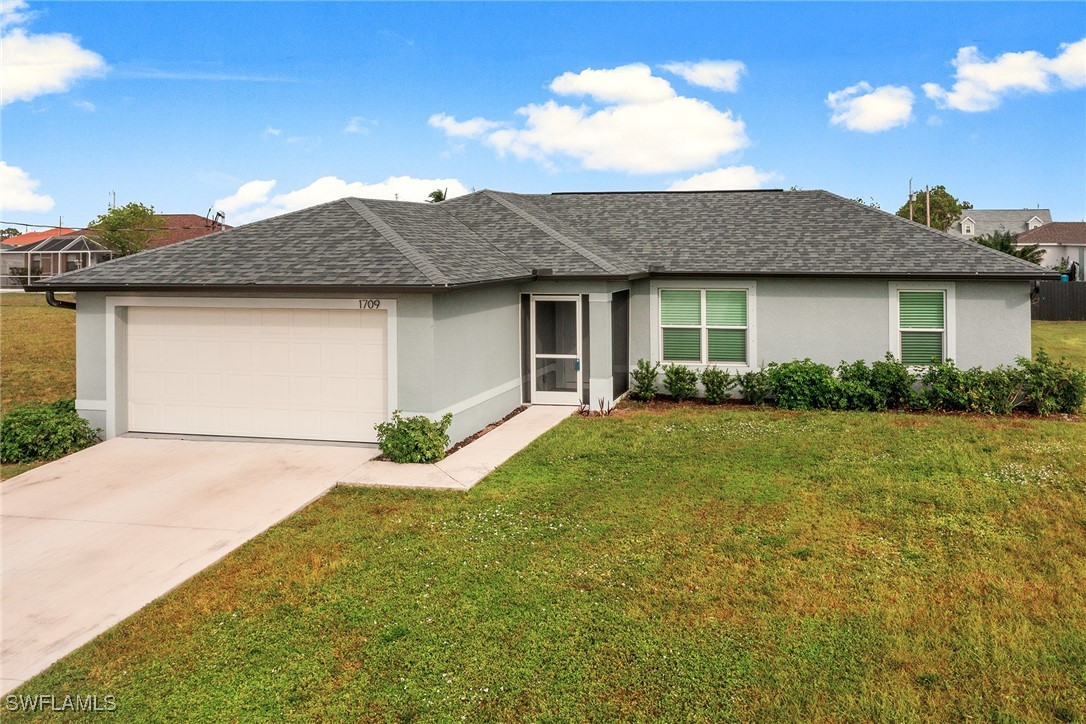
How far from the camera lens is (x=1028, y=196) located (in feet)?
259

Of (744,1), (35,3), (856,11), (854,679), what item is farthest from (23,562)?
(856,11)

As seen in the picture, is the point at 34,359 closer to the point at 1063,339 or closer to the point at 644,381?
the point at 644,381

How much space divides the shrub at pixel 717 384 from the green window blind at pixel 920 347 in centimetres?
347

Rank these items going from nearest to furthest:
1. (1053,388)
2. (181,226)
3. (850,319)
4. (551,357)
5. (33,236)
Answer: (1053,388), (551,357), (850,319), (181,226), (33,236)

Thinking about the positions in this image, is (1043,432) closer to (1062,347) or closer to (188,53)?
(1062,347)

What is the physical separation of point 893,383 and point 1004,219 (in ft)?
271

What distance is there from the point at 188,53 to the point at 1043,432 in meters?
23.5

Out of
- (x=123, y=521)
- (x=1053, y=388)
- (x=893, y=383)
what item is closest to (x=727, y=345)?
(x=893, y=383)

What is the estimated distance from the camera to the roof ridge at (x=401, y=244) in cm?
1127

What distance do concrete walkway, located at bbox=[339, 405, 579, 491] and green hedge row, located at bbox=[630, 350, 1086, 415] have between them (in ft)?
17.1

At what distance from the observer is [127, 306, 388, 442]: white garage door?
1186 centimetres

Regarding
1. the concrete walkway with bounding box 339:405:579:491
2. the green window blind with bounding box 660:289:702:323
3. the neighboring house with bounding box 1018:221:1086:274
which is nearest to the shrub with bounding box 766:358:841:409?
the green window blind with bounding box 660:289:702:323

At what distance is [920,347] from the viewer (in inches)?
616

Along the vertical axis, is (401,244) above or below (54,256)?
below
